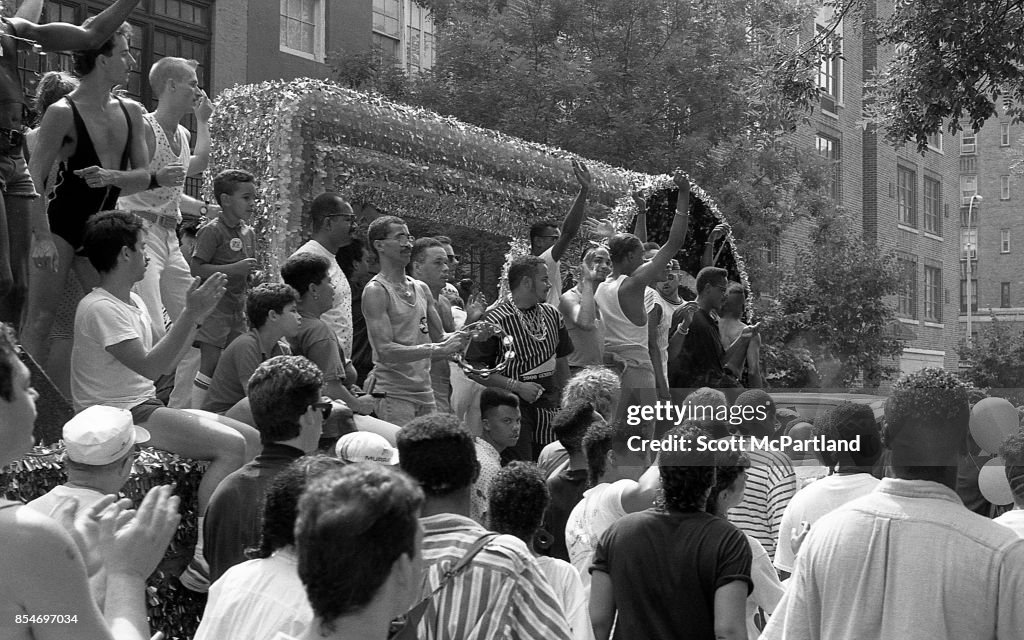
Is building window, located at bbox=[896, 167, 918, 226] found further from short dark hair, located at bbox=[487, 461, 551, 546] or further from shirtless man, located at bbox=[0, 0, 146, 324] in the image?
short dark hair, located at bbox=[487, 461, 551, 546]

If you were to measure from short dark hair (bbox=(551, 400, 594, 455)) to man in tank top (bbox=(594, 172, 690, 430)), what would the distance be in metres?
3.14

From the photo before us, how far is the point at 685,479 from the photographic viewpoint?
148 inches

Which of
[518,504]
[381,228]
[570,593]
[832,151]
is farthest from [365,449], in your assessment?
[832,151]

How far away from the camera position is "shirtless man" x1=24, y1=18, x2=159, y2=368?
18.9 ft

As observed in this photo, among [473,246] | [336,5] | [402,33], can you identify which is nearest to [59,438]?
[473,246]

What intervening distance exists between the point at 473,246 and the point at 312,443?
40.3 feet

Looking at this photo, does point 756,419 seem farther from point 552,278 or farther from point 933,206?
point 933,206

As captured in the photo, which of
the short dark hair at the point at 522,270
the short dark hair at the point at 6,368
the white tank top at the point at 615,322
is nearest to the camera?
the short dark hair at the point at 6,368

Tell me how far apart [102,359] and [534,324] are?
344 cm

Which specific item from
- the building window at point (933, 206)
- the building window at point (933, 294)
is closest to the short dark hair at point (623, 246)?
the building window at point (933, 294)

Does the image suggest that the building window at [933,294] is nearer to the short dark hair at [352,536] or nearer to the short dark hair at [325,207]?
the short dark hair at [325,207]

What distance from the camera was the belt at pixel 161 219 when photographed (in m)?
6.30

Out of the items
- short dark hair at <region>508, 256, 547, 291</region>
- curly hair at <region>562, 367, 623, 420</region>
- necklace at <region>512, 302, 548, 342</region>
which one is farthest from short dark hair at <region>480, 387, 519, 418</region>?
short dark hair at <region>508, 256, 547, 291</region>

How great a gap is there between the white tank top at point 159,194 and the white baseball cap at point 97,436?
2972 millimetres
